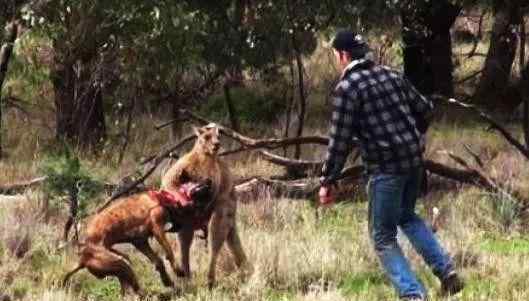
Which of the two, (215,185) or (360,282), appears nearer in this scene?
(215,185)

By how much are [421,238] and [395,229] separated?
316 mm

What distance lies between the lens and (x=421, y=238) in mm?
7090

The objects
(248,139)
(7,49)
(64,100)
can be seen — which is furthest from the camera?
(64,100)

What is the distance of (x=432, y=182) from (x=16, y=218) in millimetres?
4816

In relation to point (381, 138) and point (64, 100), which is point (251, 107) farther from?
point (381, 138)

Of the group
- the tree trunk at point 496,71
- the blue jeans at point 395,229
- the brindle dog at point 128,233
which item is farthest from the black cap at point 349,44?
the tree trunk at point 496,71

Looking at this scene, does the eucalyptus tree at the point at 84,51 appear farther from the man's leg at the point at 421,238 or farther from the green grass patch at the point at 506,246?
the man's leg at the point at 421,238

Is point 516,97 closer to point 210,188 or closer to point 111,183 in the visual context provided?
point 111,183

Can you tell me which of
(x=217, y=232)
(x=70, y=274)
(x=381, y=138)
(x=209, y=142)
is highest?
(x=381, y=138)

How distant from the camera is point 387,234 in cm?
686

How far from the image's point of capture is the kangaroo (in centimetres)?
744

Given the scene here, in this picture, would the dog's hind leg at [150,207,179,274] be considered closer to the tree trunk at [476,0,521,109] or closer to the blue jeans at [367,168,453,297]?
the blue jeans at [367,168,453,297]

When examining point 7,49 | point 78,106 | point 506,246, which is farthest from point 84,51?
point 506,246

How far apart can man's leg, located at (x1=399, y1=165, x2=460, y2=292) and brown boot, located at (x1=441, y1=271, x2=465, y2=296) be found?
0.02m
